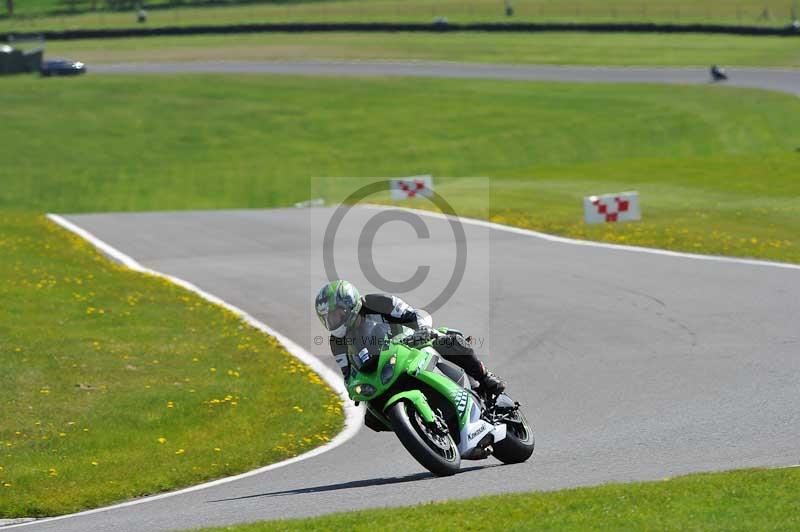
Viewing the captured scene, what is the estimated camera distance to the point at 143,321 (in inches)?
752

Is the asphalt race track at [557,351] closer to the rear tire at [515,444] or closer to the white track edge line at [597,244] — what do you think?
the rear tire at [515,444]

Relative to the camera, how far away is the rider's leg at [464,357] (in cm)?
1090

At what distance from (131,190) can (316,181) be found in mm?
6892

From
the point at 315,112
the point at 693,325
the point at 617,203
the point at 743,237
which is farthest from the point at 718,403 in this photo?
the point at 315,112

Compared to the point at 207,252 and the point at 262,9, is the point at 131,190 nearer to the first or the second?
the point at 207,252

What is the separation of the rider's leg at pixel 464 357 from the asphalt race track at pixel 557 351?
0.77m

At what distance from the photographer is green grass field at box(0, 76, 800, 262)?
3281 cm

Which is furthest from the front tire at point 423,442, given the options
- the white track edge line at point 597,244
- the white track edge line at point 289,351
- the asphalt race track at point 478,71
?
the asphalt race track at point 478,71

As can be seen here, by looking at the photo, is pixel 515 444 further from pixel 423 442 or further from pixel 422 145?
pixel 422 145

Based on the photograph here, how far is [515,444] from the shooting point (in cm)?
1103

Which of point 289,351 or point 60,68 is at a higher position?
point 289,351

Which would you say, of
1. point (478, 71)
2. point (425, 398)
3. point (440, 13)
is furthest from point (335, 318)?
point (440, 13)

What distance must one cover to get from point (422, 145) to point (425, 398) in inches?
1607

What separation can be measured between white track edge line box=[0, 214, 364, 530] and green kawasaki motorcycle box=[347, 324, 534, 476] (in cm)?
205
